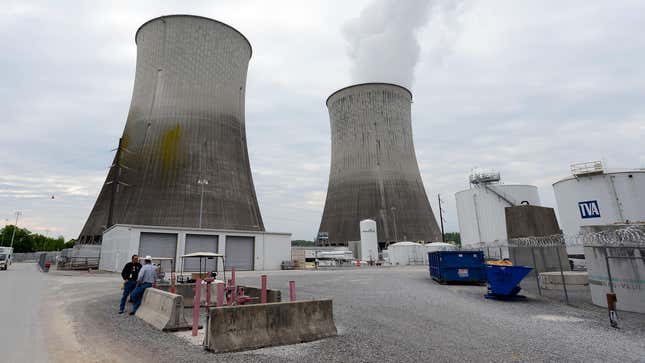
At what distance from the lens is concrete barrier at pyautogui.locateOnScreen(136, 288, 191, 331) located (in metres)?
6.06

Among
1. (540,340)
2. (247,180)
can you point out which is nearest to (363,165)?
(247,180)

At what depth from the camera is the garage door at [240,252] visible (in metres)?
26.3

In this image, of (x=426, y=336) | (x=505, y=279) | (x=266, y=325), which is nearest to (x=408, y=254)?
(x=505, y=279)

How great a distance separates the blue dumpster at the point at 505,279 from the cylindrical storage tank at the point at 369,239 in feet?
93.9

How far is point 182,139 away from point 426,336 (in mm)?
26785

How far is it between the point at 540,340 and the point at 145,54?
34160mm

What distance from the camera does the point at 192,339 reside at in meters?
5.40

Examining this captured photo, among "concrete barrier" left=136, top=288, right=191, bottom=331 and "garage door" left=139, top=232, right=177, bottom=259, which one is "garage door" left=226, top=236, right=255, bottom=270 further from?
"concrete barrier" left=136, top=288, right=191, bottom=331

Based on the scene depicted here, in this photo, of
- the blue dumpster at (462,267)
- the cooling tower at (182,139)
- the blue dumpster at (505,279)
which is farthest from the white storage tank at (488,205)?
the cooling tower at (182,139)

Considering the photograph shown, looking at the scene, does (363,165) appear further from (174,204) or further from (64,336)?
(64,336)

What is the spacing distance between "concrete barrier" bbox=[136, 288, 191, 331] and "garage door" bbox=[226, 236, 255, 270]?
19.3 m

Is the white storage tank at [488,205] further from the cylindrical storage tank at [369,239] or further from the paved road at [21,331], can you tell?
the paved road at [21,331]

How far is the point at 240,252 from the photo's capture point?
2689cm

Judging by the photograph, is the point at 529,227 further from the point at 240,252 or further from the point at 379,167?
the point at 379,167
